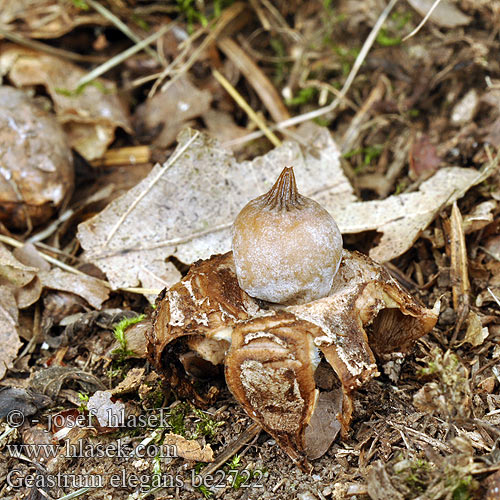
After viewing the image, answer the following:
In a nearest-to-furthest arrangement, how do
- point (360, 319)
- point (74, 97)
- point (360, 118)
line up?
point (360, 319), point (360, 118), point (74, 97)

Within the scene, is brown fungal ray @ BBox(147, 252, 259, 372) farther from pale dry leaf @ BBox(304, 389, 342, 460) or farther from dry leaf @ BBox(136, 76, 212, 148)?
dry leaf @ BBox(136, 76, 212, 148)

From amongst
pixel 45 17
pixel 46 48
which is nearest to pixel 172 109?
pixel 46 48

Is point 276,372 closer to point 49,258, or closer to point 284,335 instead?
point 284,335

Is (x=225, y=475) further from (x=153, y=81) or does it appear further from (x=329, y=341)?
(x=153, y=81)

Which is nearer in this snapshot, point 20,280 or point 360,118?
point 20,280

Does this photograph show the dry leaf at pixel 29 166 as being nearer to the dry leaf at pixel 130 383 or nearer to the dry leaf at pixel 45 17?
the dry leaf at pixel 45 17

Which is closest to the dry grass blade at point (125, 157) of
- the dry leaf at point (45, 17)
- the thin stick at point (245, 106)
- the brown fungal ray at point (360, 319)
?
the thin stick at point (245, 106)

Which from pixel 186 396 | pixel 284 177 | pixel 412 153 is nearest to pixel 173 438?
pixel 186 396
